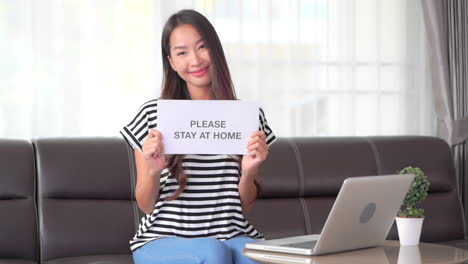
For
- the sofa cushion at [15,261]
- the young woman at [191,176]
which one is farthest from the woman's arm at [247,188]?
the sofa cushion at [15,261]

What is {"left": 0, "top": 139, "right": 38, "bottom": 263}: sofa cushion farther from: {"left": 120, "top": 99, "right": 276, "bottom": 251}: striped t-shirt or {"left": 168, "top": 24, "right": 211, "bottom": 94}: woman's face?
{"left": 168, "top": 24, "right": 211, "bottom": 94}: woman's face

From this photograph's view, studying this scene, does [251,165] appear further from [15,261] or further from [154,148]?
[15,261]

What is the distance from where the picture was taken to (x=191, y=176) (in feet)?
7.84

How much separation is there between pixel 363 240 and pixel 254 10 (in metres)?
2.05

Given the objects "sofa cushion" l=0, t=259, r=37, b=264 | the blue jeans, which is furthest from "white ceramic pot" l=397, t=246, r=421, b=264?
"sofa cushion" l=0, t=259, r=37, b=264

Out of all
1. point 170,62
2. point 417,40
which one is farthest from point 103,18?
point 417,40

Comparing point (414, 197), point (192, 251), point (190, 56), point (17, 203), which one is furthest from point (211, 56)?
point (17, 203)

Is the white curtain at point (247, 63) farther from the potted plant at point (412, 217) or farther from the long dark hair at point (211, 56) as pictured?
the potted plant at point (412, 217)

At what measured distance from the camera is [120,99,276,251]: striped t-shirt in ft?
7.68

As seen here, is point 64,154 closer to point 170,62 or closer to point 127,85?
point 127,85

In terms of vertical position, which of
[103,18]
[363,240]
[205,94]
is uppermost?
[103,18]

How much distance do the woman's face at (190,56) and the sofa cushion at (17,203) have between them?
1034mm

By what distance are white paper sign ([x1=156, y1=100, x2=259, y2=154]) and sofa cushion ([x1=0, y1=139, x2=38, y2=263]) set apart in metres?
1.15

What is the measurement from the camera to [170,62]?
2477 millimetres
